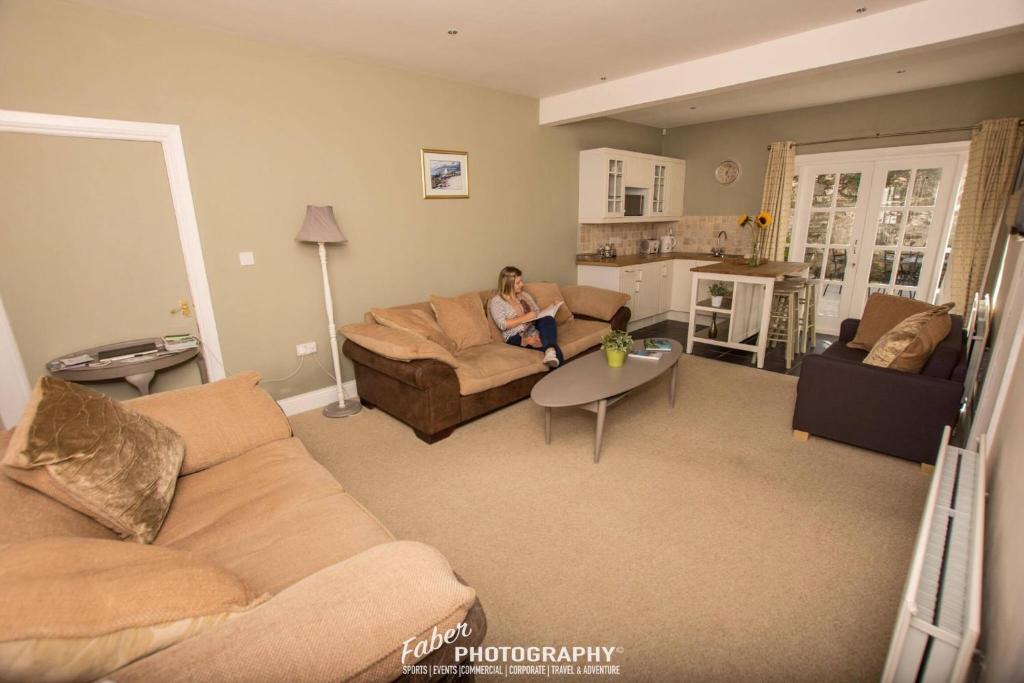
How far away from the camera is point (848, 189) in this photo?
17.2 ft

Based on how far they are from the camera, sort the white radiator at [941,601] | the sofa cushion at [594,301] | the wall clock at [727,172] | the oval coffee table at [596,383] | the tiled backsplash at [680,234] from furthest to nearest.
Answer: the wall clock at [727,172], the tiled backsplash at [680,234], the sofa cushion at [594,301], the oval coffee table at [596,383], the white radiator at [941,601]

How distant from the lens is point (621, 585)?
193 centimetres

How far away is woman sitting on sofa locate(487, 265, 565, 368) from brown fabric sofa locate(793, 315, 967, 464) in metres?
1.78

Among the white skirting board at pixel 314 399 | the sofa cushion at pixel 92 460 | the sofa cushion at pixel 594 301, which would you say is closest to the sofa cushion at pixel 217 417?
the sofa cushion at pixel 92 460

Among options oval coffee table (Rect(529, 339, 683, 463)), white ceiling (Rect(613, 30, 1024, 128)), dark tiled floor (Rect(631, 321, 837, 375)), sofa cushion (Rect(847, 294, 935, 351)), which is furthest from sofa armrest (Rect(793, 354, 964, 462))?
white ceiling (Rect(613, 30, 1024, 128))

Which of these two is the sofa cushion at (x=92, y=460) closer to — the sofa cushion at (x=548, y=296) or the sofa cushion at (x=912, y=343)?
the sofa cushion at (x=548, y=296)

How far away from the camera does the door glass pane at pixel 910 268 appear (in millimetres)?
4977

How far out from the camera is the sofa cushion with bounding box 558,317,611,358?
13.0 feet

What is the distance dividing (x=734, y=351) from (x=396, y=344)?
369 centimetres

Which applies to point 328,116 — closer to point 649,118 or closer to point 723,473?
point 723,473

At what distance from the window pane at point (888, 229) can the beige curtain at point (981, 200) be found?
0.53m

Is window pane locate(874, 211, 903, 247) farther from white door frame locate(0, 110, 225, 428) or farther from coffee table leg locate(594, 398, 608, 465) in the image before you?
white door frame locate(0, 110, 225, 428)

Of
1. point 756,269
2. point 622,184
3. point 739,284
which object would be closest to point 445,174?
point 622,184

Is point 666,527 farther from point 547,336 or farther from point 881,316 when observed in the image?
point 881,316
